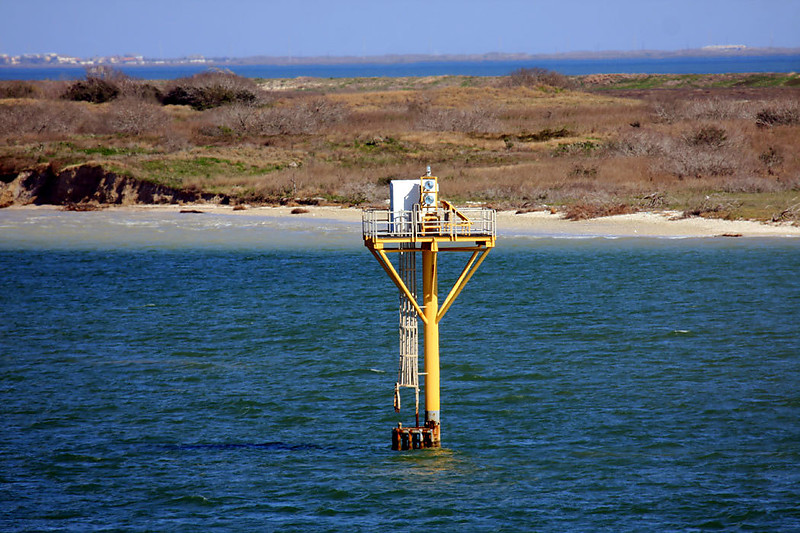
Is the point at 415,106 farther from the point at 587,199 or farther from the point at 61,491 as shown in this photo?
the point at 61,491

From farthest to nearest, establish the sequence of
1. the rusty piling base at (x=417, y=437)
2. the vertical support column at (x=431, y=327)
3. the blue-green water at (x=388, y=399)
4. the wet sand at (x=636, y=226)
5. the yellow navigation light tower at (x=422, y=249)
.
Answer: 1. the wet sand at (x=636, y=226)
2. the rusty piling base at (x=417, y=437)
3. the vertical support column at (x=431, y=327)
4. the yellow navigation light tower at (x=422, y=249)
5. the blue-green water at (x=388, y=399)

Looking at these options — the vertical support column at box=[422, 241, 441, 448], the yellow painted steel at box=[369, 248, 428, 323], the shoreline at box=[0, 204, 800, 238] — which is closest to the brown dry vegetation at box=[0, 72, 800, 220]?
the shoreline at box=[0, 204, 800, 238]

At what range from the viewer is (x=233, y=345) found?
3881 cm

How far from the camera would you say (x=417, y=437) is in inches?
1037

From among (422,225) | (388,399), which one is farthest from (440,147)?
(422,225)

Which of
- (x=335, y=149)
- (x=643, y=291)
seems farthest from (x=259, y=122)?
(x=643, y=291)

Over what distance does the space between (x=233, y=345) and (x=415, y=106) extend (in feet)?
273

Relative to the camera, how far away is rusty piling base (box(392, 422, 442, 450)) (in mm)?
26219

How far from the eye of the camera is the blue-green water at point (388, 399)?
23.8m

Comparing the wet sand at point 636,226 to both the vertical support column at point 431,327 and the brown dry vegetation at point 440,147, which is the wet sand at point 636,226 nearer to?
the brown dry vegetation at point 440,147

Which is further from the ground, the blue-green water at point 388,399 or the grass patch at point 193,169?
the grass patch at point 193,169

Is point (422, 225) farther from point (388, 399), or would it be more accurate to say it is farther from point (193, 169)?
point (193, 169)

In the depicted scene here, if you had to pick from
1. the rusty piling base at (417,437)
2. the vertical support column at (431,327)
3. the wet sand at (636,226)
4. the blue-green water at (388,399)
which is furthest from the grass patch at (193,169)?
the vertical support column at (431,327)

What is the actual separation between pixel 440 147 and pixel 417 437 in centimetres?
6586
